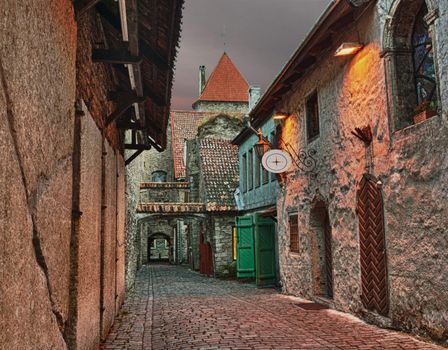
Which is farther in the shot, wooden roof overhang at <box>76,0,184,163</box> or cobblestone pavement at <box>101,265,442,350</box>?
cobblestone pavement at <box>101,265,442,350</box>

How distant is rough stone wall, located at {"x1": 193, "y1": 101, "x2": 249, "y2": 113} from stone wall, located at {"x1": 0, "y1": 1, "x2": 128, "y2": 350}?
38432 mm

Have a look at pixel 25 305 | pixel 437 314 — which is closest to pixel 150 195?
pixel 437 314

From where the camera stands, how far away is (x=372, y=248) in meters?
7.62

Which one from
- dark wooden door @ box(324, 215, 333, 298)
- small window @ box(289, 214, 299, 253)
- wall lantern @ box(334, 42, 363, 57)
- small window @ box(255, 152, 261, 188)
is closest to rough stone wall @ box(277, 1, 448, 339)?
wall lantern @ box(334, 42, 363, 57)

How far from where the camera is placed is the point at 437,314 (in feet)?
19.5

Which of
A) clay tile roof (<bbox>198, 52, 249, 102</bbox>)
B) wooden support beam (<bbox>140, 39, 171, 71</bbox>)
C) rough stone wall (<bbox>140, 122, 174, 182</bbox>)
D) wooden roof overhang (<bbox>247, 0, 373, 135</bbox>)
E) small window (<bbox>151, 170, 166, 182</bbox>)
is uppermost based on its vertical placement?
clay tile roof (<bbox>198, 52, 249, 102</bbox>)

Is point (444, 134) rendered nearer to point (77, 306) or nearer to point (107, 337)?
point (77, 306)

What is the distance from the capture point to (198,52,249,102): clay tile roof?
4359 centimetres

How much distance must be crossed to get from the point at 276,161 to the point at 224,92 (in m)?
33.3

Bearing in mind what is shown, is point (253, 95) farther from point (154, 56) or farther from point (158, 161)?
point (158, 161)

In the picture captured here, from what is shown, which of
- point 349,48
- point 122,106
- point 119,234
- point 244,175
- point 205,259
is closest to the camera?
point 122,106

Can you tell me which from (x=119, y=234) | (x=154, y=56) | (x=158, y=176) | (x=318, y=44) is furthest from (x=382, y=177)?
(x=158, y=176)

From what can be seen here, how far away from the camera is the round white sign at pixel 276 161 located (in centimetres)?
1141

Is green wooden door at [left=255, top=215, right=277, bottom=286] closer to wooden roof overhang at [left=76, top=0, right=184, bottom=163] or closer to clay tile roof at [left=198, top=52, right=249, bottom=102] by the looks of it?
wooden roof overhang at [left=76, top=0, right=184, bottom=163]
